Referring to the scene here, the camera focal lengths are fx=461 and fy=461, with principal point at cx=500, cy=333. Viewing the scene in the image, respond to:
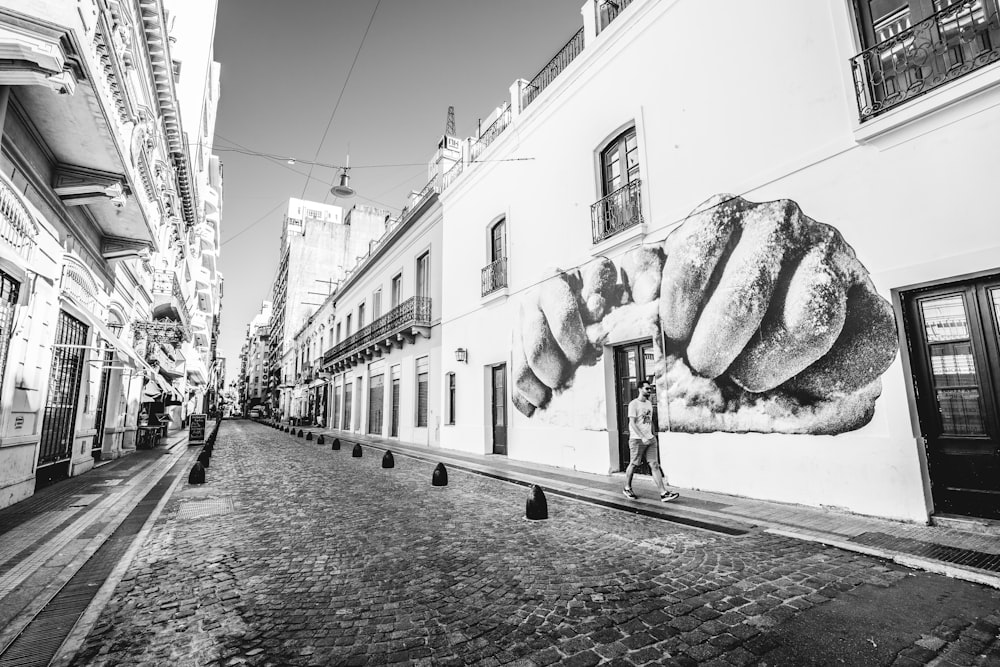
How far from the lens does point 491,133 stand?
1457 cm

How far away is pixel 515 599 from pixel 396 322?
665 inches

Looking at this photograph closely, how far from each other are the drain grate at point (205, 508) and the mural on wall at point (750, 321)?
6665mm

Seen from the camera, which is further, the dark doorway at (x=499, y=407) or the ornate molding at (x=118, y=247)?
the dark doorway at (x=499, y=407)

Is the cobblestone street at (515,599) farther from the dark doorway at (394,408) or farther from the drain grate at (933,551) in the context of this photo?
the dark doorway at (394,408)

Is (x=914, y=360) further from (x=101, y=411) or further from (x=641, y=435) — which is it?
(x=101, y=411)

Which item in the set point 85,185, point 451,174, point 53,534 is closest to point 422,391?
point 451,174

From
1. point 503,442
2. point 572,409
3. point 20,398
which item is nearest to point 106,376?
point 20,398

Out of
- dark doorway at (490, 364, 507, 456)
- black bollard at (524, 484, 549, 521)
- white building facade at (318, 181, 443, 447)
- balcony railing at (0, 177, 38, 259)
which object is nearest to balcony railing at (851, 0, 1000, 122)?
black bollard at (524, 484, 549, 521)

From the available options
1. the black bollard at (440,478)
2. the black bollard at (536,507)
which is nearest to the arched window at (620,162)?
the black bollard at (536,507)

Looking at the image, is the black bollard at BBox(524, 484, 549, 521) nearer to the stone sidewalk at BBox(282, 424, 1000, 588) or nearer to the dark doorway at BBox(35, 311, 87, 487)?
the stone sidewalk at BBox(282, 424, 1000, 588)

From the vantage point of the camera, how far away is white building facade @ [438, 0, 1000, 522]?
5.07 metres

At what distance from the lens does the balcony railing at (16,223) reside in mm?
5781

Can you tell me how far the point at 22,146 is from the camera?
636cm

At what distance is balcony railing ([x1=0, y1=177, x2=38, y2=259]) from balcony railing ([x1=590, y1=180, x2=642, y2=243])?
30.0 feet
